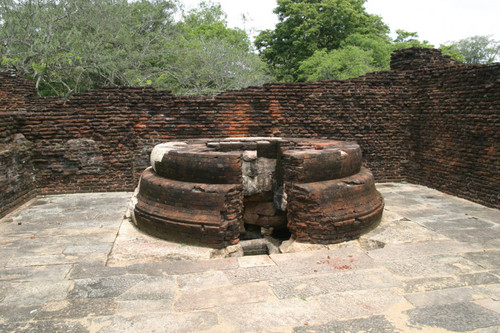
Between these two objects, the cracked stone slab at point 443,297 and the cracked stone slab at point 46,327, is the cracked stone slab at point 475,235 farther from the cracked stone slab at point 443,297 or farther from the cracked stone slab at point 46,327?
the cracked stone slab at point 46,327

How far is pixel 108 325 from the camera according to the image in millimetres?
2621

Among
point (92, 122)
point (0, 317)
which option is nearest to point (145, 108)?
point (92, 122)

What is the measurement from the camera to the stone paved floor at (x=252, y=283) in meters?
2.66

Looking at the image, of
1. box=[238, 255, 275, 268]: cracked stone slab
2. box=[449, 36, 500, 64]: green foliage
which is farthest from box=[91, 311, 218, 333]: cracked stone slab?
box=[449, 36, 500, 64]: green foliage

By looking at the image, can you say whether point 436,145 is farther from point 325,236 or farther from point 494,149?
point 325,236

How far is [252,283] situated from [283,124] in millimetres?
4844

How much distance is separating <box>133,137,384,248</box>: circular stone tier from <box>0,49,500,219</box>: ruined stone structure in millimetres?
2398

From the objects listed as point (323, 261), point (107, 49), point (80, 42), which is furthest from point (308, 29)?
point (323, 261)

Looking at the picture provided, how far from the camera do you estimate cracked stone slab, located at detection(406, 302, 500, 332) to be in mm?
2578

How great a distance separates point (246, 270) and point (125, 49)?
1199 centimetres

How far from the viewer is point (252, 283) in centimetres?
325

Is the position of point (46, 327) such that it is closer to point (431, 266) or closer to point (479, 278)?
point (431, 266)

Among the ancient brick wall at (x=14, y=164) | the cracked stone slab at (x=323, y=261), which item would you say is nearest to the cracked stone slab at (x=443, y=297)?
the cracked stone slab at (x=323, y=261)

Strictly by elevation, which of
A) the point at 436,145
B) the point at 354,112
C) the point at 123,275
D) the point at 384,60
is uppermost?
the point at 384,60
